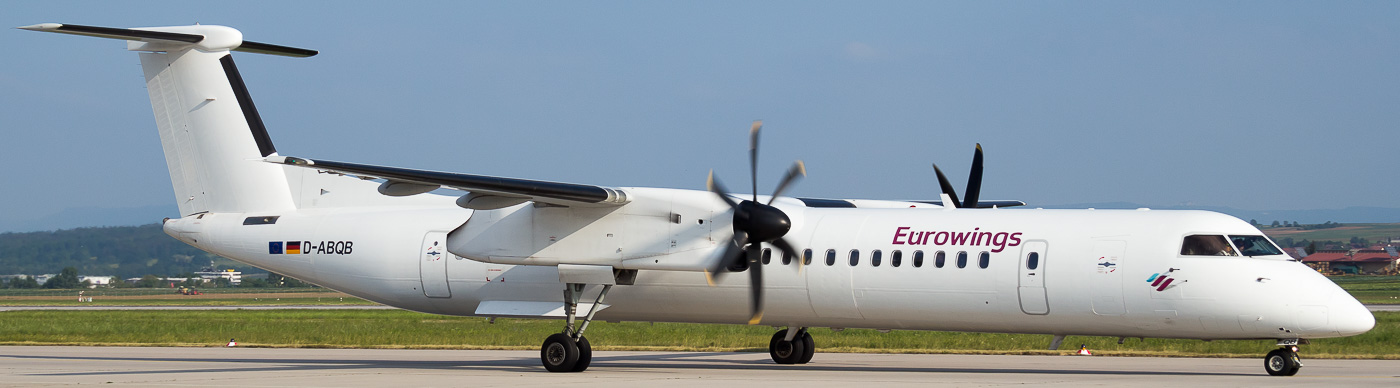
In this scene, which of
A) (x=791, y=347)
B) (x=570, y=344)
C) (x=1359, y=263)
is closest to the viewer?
(x=570, y=344)

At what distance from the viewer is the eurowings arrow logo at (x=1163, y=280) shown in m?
15.3

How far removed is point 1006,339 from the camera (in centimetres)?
2730

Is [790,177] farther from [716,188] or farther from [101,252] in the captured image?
[101,252]

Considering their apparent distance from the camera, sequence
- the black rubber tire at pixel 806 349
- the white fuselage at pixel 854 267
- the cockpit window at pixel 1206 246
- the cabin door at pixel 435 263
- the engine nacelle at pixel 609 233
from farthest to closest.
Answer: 1. the black rubber tire at pixel 806 349
2. the cabin door at pixel 435 263
3. the engine nacelle at pixel 609 233
4. the cockpit window at pixel 1206 246
5. the white fuselage at pixel 854 267

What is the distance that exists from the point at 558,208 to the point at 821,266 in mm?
3600

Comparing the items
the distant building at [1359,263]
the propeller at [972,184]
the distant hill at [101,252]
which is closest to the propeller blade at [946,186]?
the propeller at [972,184]

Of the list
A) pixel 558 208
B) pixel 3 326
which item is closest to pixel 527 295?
pixel 558 208

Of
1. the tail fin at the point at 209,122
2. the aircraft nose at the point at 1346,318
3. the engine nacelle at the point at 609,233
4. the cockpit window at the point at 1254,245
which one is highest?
the tail fin at the point at 209,122

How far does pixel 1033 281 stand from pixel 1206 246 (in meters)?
2.02

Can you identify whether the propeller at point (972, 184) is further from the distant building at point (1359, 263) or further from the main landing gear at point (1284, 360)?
the distant building at point (1359, 263)

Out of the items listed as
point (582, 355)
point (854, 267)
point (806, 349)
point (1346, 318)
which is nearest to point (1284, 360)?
point (1346, 318)

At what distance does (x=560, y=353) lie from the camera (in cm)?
1755

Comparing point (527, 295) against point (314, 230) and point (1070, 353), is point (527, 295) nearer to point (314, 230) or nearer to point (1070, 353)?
point (314, 230)

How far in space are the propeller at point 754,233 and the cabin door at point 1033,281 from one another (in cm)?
291
